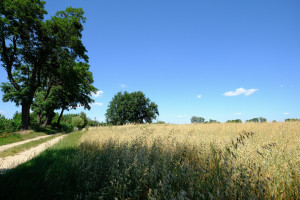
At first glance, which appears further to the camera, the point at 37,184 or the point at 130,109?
the point at 130,109

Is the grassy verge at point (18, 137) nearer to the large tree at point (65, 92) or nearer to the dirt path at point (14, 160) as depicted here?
the large tree at point (65, 92)

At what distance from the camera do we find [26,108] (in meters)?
16.8

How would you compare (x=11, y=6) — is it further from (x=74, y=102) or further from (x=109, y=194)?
(x=109, y=194)

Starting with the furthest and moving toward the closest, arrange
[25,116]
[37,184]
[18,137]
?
[25,116] → [18,137] → [37,184]

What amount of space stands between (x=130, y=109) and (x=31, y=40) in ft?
122

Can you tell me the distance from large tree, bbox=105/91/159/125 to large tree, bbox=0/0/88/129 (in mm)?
33518

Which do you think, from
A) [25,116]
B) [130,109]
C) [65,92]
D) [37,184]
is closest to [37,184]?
[37,184]

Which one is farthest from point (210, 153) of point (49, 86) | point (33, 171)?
point (49, 86)

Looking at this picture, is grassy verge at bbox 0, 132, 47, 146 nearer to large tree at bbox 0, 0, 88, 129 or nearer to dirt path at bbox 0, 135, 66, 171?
large tree at bbox 0, 0, 88, 129

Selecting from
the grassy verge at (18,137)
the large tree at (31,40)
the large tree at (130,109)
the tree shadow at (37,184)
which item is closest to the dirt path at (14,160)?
the tree shadow at (37,184)

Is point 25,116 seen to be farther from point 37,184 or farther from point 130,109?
point 130,109

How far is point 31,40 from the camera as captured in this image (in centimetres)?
1638

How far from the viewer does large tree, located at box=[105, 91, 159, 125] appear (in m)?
51.5

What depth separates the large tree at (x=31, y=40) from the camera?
48.9 feet
